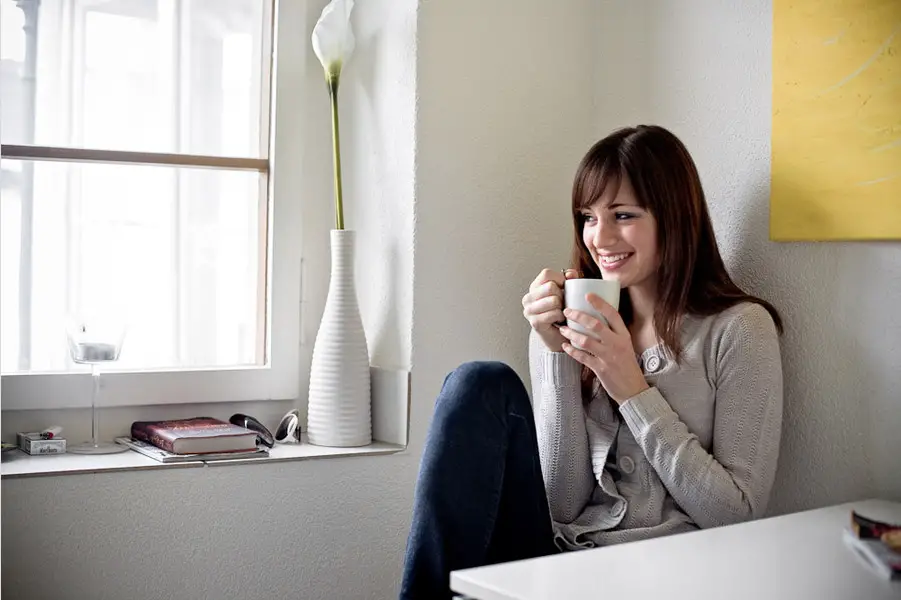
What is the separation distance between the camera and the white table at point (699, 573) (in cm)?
93

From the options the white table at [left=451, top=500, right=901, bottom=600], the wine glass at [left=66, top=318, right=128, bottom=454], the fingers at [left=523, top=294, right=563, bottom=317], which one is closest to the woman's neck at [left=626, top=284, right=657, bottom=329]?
the fingers at [left=523, top=294, right=563, bottom=317]

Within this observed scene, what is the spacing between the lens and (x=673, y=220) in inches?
63.5

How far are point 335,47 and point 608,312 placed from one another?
2.87ft

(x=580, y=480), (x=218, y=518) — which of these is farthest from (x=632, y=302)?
(x=218, y=518)

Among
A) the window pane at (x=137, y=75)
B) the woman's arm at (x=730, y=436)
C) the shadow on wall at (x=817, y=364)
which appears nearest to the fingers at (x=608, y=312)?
the woman's arm at (x=730, y=436)

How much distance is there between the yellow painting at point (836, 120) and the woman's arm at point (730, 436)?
0.21 m

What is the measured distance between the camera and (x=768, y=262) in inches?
64.4

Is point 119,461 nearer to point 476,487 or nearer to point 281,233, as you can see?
point 281,233

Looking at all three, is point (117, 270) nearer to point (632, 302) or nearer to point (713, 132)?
point (632, 302)

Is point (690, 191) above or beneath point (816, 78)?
beneath

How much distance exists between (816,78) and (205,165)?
3.95 ft

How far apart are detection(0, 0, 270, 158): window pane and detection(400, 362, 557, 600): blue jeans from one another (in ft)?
3.00

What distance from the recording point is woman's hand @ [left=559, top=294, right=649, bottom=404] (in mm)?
1458

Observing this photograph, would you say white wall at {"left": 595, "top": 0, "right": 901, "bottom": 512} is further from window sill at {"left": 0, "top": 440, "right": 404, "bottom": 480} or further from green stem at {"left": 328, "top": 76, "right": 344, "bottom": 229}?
window sill at {"left": 0, "top": 440, "right": 404, "bottom": 480}
